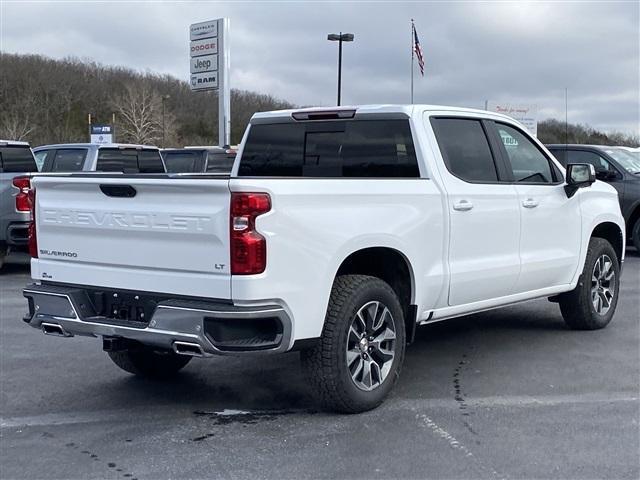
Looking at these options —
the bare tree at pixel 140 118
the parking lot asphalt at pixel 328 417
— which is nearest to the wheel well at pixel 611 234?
the parking lot asphalt at pixel 328 417

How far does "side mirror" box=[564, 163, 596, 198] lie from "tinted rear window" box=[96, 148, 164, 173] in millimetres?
8914

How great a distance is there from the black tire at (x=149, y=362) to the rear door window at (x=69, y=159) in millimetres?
8912

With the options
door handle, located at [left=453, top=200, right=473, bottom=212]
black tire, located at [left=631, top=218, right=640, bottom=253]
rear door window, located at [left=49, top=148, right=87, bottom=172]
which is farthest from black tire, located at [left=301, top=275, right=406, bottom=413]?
rear door window, located at [left=49, top=148, right=87, bottom=172]

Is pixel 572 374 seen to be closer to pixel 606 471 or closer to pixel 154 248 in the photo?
pixel 606 471

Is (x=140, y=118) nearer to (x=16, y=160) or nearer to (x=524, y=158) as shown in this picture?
(x=16, y=160)

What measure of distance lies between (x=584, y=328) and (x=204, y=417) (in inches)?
159

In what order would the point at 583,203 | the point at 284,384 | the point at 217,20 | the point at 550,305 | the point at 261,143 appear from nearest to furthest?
the point at 284,384 → the point at 261,143 → the point at 583,203 → the point at 550,305 → the point at 217,20


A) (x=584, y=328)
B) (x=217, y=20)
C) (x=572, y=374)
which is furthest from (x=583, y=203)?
(x=217, y=20)

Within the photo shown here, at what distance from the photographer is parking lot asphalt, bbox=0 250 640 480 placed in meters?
4.35

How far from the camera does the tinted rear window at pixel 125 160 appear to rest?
14.3 meters

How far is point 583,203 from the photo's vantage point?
725 cm

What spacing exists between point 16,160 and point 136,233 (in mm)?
8299

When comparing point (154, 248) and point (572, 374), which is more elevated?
point (154, 248)

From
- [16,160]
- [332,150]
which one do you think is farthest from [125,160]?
[332,150]
